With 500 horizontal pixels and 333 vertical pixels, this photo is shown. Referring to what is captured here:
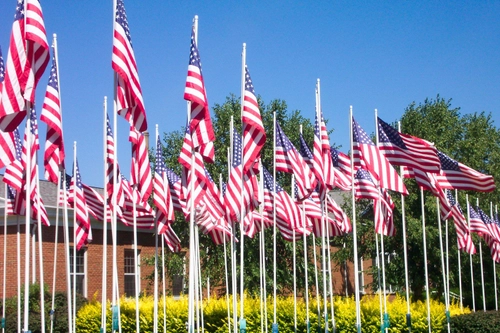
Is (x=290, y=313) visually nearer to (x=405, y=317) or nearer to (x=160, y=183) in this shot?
(x=405, y=317)

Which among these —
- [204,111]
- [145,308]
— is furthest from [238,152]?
[145,308]

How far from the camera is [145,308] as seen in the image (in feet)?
76.2

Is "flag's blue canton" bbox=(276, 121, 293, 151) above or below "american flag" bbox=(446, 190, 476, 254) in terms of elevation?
above

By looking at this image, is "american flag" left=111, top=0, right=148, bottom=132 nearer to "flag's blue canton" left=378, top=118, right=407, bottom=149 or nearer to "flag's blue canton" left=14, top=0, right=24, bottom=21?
"flag's blue canton" left=14, top=0, right=24, bottom=21

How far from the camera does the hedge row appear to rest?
63.0 feet

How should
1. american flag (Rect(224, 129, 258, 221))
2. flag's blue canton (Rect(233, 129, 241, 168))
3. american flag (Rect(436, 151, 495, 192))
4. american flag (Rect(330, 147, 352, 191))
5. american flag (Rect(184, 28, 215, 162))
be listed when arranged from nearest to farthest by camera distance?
1. american flag (Rect(184, 28, 215, 162))
2. american flag (Rect(436, 151, 495, 192))
3. american flag (Rect(224, 129, 258, 221))
4. flag's blue canton (Rect(233, 129, 241, 168))
5. american flag (Rect(330, 147, 352, 191))

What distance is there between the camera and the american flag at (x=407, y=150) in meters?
16.1

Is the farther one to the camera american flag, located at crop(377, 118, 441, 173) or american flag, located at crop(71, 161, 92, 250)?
american flag, located at crop(71, 161, 92, 250)

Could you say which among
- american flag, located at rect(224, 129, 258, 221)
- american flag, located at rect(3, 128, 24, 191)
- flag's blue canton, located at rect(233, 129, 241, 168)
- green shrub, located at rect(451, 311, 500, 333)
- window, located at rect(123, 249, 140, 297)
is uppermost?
flag's blue canton, located at rect(233, 129, 241, 168)

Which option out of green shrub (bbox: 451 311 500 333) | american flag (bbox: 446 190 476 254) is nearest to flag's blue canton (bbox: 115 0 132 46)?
green shrub (bbox: 451 311 500 333)

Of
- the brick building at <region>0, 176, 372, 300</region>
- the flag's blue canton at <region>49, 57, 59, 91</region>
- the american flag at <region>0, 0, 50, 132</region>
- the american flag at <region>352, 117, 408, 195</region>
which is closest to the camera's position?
the american flag at <region>0, 0, 50, 132</region>

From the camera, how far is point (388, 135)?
16703mm

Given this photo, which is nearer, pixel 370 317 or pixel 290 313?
pixel 370 317

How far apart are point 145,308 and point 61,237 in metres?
10.4
